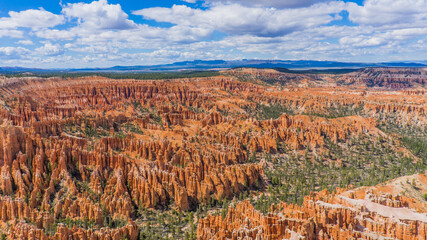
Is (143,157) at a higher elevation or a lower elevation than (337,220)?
higher

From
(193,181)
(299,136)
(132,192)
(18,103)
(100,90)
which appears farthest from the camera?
(100,90)

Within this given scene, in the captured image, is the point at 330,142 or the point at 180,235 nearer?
the point at 180,235

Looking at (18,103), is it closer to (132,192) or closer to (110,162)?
(110,162)

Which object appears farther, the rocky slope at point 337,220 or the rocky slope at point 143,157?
the rocky slope at point 143,157

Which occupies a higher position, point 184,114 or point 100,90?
point 100,90

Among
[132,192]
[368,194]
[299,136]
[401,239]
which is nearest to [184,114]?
[299,136]

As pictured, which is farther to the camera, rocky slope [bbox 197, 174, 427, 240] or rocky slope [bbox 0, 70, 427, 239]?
rocky slope [bbox 0, 70, 427, 239]

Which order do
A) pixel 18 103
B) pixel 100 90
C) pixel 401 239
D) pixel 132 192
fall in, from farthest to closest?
1. pixel 100 90
2. pixel 18 103
3. pixel 132 192
4. pixel 401 239

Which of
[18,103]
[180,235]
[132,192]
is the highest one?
[18,103]

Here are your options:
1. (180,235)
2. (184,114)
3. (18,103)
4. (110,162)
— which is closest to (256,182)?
(180,235)

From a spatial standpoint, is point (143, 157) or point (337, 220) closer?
point (337, 220)
